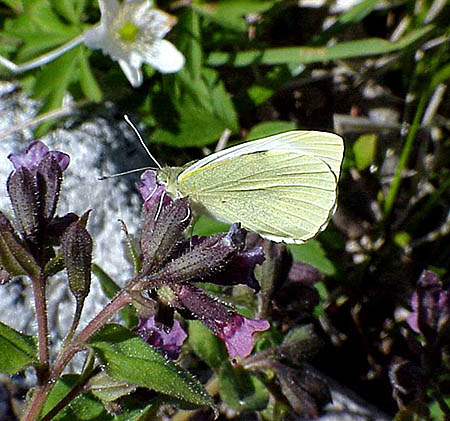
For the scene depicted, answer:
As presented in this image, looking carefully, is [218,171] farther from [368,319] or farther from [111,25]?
[368,319]

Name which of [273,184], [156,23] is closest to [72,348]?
[273,184]

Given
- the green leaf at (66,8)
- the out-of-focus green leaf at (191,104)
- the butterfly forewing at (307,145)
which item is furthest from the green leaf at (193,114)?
the butterfly forewing at (307,145)

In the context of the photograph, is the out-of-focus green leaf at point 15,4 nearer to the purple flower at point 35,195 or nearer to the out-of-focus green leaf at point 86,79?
the out-of-focus green leaf at point 86,79

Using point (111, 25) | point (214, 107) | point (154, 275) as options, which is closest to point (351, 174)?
point (214, 107)

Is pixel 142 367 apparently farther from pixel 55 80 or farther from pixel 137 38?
pixel 137 38

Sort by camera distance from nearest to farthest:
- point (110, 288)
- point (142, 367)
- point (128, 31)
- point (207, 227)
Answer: point (142, 367) → point (110, 288) → point (207, 227) → point (128, 31)

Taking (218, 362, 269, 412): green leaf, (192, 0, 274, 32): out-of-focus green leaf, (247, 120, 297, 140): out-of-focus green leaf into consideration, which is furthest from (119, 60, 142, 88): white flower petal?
(218, 362, 269, 412): green leaf

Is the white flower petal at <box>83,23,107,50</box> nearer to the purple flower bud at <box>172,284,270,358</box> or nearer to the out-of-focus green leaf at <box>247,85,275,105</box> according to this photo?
the out-of-focus green leaf at <box>247,85,275,105</box>
